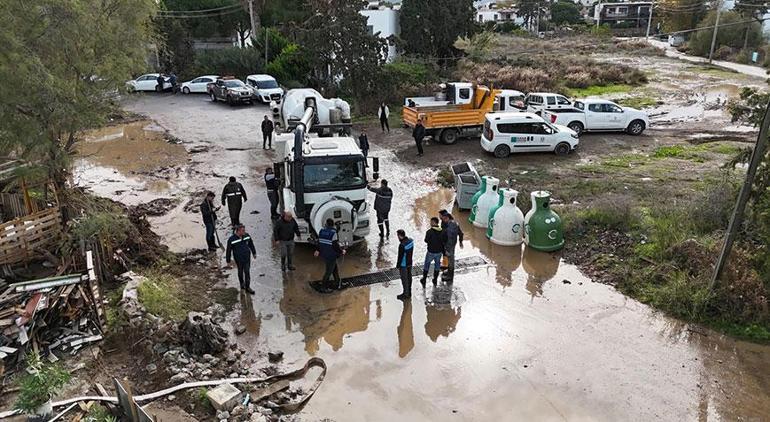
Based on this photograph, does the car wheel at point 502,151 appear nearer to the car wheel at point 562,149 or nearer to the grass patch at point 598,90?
the car wheel at point 562,149

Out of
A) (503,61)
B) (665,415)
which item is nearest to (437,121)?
(665,415)

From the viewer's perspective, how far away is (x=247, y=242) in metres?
10.3

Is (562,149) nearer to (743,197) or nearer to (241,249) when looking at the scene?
(743,197)

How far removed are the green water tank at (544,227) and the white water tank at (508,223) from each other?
31 centimetres

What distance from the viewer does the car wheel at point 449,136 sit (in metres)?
21.6

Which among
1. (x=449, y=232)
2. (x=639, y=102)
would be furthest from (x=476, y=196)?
(x=639, y=102)

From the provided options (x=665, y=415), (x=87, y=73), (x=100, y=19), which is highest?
(x=100, y=19)

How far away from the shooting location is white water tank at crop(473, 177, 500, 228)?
541 inches

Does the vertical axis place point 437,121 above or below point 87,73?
below

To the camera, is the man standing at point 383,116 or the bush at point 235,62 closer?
the man standing at point 383,116

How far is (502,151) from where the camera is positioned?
1944 centimetres

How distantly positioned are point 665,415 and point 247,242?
7.14 meters

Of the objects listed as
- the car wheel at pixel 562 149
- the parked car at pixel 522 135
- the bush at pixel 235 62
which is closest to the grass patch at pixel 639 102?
the car wheel at pixel 562 149

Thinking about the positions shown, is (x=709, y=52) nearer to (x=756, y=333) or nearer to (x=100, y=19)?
(x=756, y=333)
